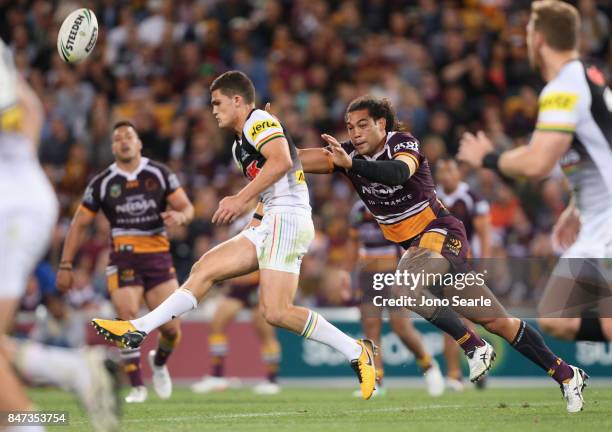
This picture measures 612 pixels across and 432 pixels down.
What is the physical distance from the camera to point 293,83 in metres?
19.5

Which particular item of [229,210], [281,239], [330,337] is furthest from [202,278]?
[330,337]

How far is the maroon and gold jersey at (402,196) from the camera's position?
9.34 m

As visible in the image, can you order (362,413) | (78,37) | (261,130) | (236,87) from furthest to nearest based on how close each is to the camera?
(78,37) → (362,413) → (236,87) → (261,130)

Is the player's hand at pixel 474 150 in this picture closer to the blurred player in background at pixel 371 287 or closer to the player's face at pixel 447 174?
the blurred player in background at pixel 371 287

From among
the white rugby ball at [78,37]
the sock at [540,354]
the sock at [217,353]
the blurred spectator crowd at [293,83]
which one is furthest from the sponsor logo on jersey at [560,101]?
the blurred spectator crowd at [293,83]

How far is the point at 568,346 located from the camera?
15.7 meters

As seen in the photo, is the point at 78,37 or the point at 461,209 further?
the point at 461,209

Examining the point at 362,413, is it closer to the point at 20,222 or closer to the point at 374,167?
the point at 374,167

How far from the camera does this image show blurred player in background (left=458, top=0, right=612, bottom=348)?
6.75m

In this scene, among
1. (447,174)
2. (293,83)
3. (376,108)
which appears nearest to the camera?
(376,108)

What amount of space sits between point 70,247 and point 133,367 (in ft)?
4.76

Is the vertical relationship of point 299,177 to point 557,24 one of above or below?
below

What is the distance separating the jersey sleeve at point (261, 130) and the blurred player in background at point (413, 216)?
43cm

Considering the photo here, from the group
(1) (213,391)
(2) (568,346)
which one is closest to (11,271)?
(1) (213,391)
